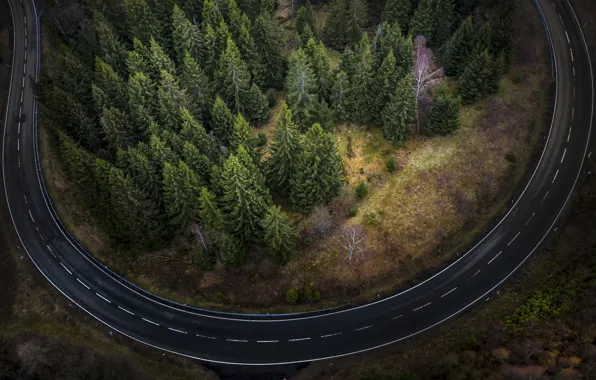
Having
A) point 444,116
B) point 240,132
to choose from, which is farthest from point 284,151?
point 444,116

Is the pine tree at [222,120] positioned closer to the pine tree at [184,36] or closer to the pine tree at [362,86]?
the pine tree at [184,36]

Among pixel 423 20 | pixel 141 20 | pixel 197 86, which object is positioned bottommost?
pixel 197 86

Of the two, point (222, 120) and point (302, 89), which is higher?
point (302, 89)

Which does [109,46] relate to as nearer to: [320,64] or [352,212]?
[320,64]

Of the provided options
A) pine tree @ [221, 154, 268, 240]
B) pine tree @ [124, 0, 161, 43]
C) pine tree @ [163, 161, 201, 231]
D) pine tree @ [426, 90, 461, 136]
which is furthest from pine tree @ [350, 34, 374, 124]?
pine tree @ [124, 0, 161, 43]

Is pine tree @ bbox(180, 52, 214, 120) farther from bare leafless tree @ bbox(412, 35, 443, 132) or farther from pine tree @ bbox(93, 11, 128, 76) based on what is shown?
bare leafless tree @ bbox(412, 35, 443, 132)

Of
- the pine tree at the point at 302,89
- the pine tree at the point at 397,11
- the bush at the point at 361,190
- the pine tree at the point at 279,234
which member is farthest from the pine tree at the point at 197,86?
the pine tree at the point at 397,11

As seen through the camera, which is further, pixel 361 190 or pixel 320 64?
pixel 320 64
